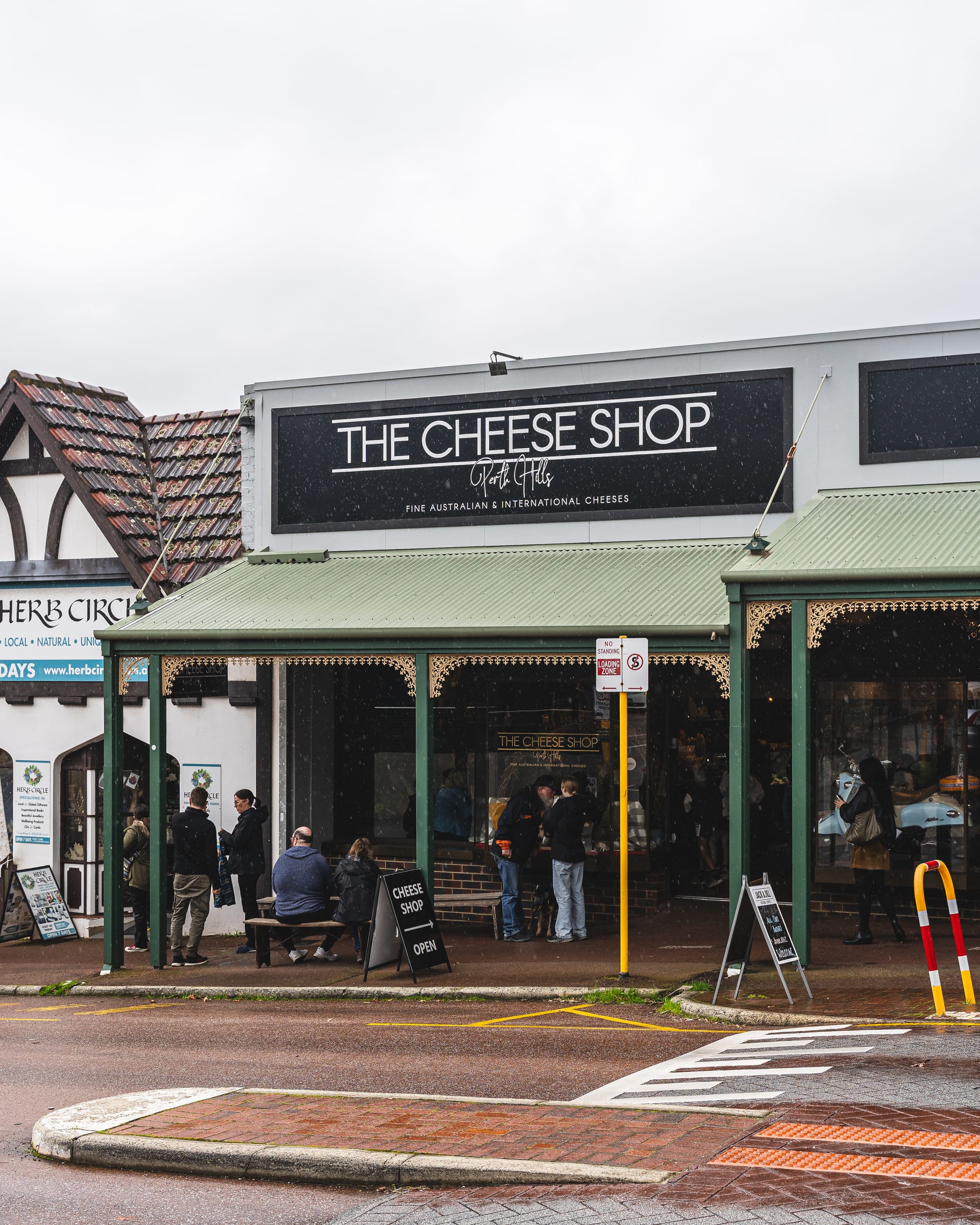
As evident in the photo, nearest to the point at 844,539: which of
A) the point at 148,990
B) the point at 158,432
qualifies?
the point at 148,990

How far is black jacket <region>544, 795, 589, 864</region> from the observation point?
15.0 metres

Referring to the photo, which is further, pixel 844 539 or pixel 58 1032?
pixel 844 539

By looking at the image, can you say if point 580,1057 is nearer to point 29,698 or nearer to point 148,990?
point 148,990

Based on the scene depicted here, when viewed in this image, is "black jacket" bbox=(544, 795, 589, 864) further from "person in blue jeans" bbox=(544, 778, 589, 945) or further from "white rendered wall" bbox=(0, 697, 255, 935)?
"white rendered wall" bbox=(0, 697, 255, 935)

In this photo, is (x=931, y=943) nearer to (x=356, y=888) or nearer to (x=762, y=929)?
(x=762, y=929)

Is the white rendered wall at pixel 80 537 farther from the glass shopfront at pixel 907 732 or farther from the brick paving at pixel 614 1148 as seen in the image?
the brick paving at pixel 614 1148

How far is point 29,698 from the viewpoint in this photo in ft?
65.4

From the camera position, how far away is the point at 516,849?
15.6 meters

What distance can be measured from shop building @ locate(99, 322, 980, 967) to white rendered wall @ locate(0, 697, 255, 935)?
0.44 meters

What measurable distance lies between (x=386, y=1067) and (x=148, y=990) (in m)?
5.64

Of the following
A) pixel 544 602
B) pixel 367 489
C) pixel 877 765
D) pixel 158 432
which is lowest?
pixel 877 765

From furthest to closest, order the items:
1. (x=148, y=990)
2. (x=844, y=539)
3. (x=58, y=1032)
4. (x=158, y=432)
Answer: (x=158, y=432)
(x=148, y=990)
(x=844, y=539)
(x=58, y=1032)

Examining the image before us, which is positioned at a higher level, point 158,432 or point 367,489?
point 158,432

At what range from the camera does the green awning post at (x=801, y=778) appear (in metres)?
12.9
